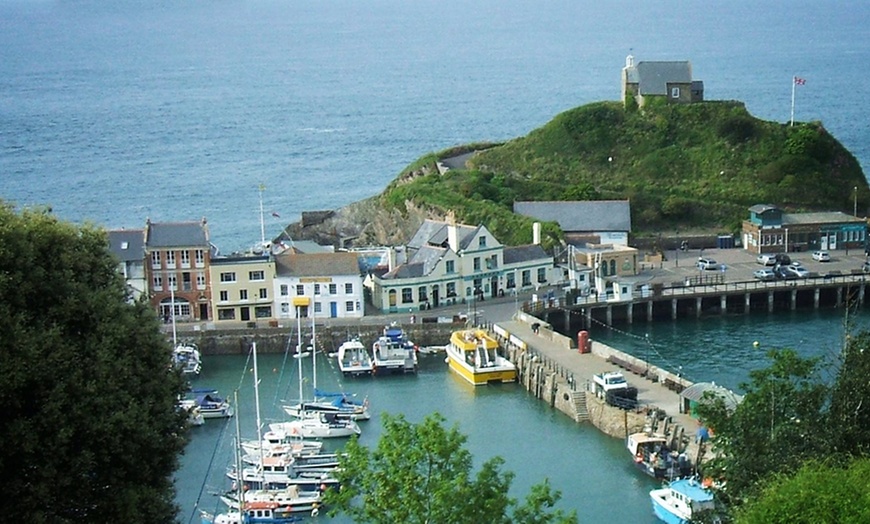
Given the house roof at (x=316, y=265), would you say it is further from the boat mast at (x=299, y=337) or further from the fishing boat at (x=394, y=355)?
the fishing boat at (x=394, y=355)

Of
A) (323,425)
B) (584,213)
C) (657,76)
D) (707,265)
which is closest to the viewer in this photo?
(323,425)

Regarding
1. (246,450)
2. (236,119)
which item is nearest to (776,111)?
(236,119)

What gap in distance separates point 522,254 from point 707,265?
922cm

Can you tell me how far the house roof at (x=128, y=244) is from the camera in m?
57.9

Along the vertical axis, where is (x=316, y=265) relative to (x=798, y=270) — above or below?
above

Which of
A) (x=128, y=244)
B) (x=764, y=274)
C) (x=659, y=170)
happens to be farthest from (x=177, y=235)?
(x=659, y=170)

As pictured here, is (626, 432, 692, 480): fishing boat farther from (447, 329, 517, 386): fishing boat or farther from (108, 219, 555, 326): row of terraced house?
(108, 219, 555, 326): row of terraced house

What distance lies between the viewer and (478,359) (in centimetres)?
5197

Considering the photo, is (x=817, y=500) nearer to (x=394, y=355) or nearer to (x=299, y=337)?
(x=394, y=355)

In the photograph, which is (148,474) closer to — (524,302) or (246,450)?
(246,450)

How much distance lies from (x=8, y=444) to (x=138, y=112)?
143 m

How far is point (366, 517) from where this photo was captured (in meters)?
24.9

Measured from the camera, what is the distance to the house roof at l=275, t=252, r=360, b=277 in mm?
58781

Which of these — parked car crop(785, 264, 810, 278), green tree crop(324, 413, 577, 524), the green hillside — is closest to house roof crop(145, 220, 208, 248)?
the green hillside
